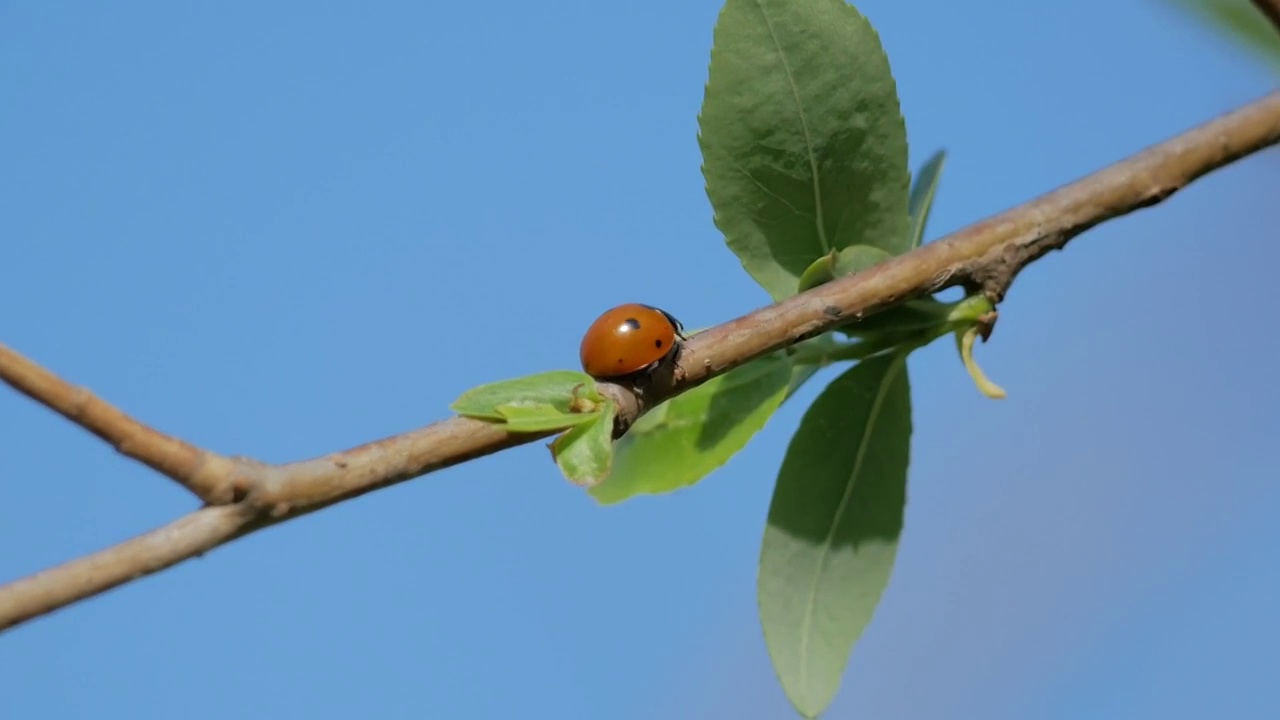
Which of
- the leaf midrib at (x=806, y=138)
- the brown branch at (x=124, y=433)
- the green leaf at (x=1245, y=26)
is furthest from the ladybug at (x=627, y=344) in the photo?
the green leaf at (x=1245, y=26)

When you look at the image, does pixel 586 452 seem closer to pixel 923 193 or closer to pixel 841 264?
pixel 841 264

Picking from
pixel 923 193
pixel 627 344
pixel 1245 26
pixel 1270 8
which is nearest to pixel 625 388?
pixel 627 344

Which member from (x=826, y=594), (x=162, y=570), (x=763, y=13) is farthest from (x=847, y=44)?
(x=162, y=570)

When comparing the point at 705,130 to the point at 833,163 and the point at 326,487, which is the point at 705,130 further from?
the point at 326,487

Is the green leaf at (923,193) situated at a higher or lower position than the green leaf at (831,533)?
higher

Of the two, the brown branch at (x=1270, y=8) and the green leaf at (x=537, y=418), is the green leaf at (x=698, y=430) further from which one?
the brown branch at (x=1270, y=8)

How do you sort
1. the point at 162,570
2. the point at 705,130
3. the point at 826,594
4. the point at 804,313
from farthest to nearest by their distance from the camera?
1. the point at 826,594
2. the point at 705,130
3. the point at 804,313
4. the point at 162,570

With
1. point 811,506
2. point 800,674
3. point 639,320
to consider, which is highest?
point 639,320
